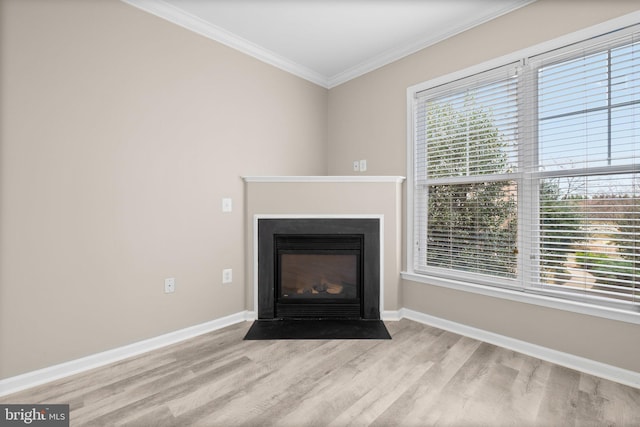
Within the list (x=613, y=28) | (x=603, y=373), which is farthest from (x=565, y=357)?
(x=613, y=28)

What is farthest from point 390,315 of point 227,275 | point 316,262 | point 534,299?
point 227,275

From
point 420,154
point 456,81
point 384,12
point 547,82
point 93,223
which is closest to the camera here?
point 93,223

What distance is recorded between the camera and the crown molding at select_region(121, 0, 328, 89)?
7.03 feet

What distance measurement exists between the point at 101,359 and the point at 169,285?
1.98 feet

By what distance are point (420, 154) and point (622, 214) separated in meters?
1.44

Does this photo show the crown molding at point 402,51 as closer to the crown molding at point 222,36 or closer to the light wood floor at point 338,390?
the crown molding at point 222,36

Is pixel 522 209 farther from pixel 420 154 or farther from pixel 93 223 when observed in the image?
pixel 93 223

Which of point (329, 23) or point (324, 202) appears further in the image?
→ point (324, 202)

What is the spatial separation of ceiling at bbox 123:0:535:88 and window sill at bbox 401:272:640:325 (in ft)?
6.93

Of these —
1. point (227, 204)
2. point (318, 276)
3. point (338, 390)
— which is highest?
point (227, 204)

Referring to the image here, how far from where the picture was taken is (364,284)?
8.97 ft

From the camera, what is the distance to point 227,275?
2.63m

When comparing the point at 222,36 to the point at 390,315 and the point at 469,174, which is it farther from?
the point at 390,315

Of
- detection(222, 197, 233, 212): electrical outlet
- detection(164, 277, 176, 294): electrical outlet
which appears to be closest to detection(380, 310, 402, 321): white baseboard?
detection(222, 197, 233, 212): electrical outlet
